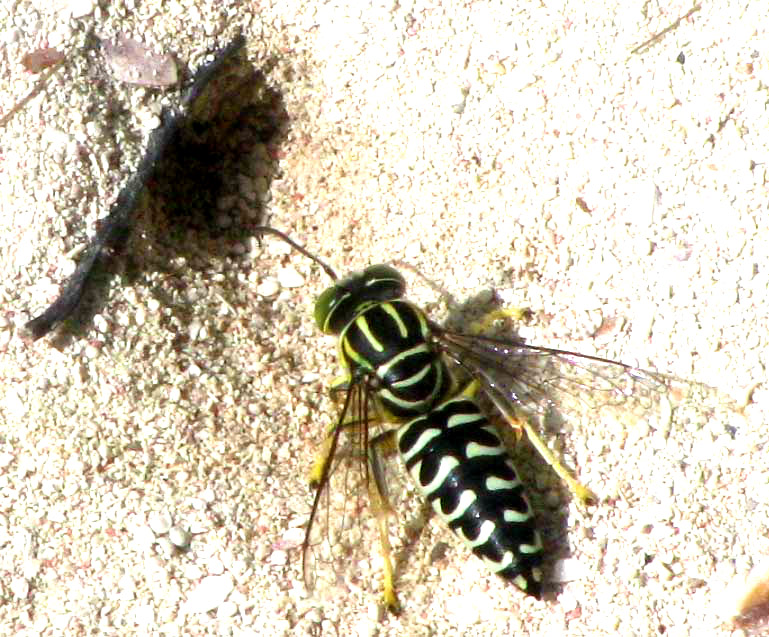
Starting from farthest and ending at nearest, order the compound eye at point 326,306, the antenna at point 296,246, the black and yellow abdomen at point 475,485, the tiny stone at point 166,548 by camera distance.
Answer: the antenna at point 296,246, the compound eye at point 326,306, the tiny stone at point 166,548, the black and yellow abdomen at point 475,485

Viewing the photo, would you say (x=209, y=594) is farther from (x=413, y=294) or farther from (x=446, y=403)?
(x=413, y=294)

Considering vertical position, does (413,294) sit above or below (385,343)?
above

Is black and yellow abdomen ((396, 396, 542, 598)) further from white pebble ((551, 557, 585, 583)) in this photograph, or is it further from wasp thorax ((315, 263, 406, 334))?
wasp thorax ((315, 263, 406, 334))

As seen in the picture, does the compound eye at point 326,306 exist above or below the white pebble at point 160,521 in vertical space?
above

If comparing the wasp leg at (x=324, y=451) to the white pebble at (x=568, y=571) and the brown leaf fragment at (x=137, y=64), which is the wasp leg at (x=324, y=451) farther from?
the brown leaf fragment at (x=137, y=64)

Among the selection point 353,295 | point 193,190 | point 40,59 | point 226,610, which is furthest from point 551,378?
point 40,59

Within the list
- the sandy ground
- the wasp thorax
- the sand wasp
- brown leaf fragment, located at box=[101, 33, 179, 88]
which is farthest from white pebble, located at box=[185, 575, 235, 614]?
brown leaf fragment, located at box=[101, 33, 179, 88]

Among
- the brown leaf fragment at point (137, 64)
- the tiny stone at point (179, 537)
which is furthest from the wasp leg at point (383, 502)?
the brown leaf fragment at point (137, 64)
